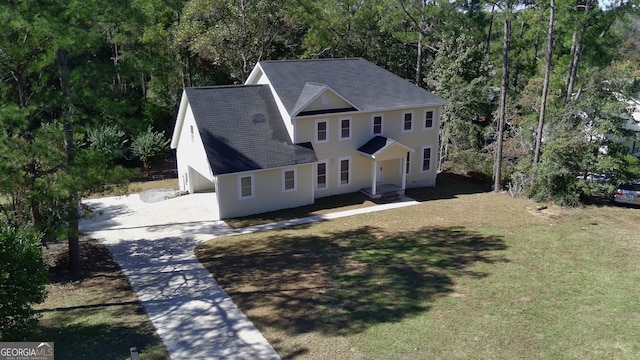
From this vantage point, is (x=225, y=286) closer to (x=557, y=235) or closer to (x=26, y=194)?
(x=26, y=194)

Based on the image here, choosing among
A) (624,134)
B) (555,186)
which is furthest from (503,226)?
(624,134)

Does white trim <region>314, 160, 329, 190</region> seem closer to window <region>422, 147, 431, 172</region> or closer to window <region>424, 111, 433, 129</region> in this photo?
window <region>422, 147, 431, 172</region>

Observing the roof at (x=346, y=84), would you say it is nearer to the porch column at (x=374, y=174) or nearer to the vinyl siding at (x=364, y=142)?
the vinyl siding at (x=364, y=142)

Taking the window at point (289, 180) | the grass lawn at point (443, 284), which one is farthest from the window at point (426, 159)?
the window at point (289, 180)

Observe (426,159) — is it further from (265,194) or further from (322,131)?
(265,194)

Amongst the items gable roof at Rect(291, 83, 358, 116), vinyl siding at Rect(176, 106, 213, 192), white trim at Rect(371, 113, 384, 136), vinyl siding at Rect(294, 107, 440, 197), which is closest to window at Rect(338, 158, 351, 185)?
vinyl siding at Rect(294, 107, 440, 197)

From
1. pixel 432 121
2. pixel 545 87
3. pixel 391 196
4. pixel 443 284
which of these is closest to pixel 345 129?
pixel 391 196
